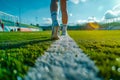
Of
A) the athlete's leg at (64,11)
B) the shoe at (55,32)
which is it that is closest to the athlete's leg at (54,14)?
the shoe at (55,32)

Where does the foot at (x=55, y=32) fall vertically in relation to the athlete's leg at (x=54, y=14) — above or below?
below

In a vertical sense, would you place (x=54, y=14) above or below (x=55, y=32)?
above

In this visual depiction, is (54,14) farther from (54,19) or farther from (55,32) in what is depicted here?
(55,32)

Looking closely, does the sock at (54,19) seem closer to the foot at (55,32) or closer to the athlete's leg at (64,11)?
the foot at (55,32)

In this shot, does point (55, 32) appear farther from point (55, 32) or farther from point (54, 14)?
point (54, 14)

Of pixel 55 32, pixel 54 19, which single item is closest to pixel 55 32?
pixel 55 32

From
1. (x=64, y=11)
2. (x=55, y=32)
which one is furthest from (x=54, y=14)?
(x=64, y=11)

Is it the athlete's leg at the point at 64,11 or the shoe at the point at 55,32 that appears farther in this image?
the athlete's leg at the point at 64,11

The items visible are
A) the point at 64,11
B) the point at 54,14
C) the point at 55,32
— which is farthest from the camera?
the point at 64,11

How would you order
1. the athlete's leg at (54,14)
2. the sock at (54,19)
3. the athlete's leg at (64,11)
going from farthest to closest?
1. the athlete's leg at (64,11)
2. the sock at (54,19)
3. the athlete's leg at (54,14)

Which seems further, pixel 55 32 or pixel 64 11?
pixel 64 11

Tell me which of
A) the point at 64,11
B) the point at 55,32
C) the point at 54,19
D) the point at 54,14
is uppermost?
the point at 64,11

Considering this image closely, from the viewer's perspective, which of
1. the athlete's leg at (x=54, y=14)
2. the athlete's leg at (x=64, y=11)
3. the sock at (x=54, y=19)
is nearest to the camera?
the athlete's leg at (x=54, y=14)

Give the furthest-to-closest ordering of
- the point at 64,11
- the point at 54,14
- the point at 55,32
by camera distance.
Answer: the point at 64,11
the point at 55,32
the point at 54,14
